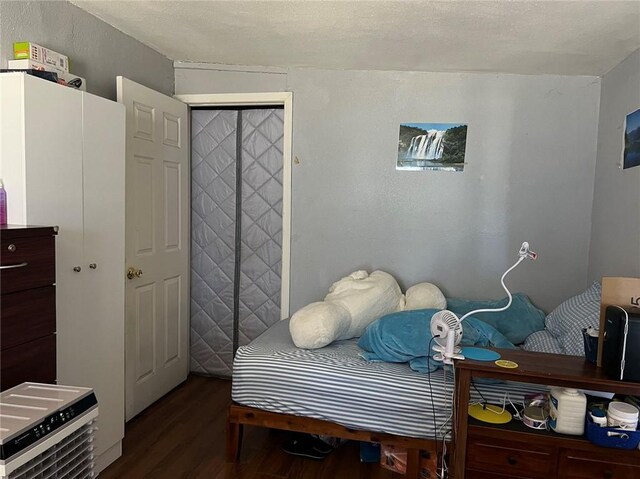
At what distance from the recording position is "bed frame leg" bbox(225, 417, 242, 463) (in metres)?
2.36

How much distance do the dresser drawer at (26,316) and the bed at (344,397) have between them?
960 millimetres

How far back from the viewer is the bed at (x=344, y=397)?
209 cm

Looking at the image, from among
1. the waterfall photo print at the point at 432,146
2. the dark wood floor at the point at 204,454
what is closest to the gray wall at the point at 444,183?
the waterfall photo print at the point at 432,146

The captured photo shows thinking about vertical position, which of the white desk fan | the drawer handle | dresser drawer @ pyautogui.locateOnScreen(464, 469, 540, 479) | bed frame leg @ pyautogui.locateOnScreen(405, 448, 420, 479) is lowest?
bed frame leg @ pyautogui.locateOnScreen(405, 448, 420, 479)

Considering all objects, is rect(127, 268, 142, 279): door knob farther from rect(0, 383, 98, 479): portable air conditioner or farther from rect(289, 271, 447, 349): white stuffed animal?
rect(0, 383, 98, 479): portable air conditioner

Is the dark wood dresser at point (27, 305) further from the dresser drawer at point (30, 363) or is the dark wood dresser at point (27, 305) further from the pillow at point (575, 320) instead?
the pillow at point (575, 320)

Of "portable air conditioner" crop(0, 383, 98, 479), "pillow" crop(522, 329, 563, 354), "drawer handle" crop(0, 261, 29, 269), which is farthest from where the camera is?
"pillow" crop(522, 329, 563, 354)

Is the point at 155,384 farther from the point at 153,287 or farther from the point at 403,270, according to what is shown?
the point at 403,270

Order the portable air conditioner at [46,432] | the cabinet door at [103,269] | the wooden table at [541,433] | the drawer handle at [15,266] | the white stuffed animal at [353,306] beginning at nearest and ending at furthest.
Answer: the portable air conditioner at [46,432], the drawer handle at [15,266], the wooden table at [541,433], the cabinet door at [103,269], the white stuffed animal at [353,306]

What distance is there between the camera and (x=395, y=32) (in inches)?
94.6

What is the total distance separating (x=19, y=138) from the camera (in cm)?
175

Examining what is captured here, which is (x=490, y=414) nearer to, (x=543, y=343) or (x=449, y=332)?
(x=449, y=332)

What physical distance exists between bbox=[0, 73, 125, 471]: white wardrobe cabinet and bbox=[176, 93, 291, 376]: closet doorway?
1.18 metres

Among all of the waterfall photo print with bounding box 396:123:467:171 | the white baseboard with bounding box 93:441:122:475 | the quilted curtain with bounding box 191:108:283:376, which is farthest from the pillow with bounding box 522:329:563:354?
the white baseboard with bounding box 93:441:122:475
